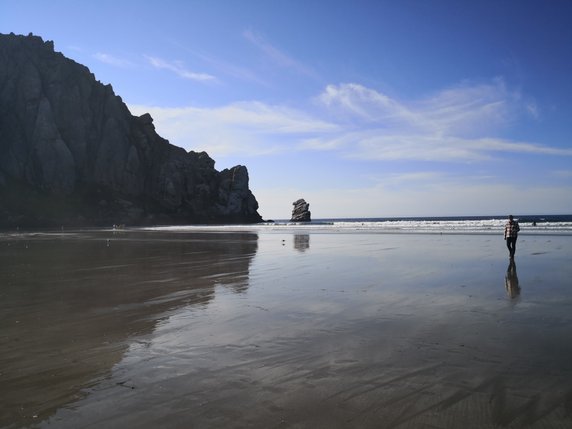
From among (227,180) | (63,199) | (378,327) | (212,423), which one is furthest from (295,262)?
(227,180)

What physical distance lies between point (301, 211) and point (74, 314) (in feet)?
512

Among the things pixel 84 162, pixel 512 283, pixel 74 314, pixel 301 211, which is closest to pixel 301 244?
pixel 512 283

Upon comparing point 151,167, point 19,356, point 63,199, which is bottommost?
point 19,356

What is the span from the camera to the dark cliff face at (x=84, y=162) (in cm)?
12200

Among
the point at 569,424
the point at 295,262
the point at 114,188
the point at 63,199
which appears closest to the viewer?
the point at 569,424

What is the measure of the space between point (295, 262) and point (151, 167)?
14675cm

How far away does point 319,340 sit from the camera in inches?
282

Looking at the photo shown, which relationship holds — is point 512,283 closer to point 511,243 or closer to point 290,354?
point 511,243

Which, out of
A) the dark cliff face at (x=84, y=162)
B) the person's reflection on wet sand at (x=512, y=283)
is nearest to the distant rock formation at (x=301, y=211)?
the dark cliff face at (x=84, y=162)

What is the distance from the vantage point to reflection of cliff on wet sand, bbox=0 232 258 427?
5250mm

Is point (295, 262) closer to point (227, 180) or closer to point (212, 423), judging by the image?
point (212, 423)

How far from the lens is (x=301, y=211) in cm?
16512

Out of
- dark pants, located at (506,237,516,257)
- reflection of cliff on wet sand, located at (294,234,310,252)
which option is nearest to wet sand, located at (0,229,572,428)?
dark pants, located at (506,237,516,257)

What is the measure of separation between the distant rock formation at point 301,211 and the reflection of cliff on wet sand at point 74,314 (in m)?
144
